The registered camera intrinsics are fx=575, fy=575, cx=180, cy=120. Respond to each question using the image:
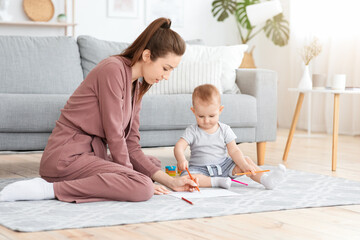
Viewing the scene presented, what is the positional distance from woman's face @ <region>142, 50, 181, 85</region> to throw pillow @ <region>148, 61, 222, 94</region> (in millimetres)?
1205

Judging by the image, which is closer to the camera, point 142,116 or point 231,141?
point 231,141

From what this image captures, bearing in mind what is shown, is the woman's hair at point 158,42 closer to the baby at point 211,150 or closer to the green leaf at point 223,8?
the baby at point 211,150

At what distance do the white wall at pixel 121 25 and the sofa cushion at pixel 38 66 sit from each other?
208 centimetres

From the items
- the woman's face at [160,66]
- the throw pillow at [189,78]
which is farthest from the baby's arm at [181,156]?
the throw pillow at [189,78]

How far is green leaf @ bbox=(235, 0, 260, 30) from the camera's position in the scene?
6.15 metres

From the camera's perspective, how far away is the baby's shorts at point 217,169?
2.70m

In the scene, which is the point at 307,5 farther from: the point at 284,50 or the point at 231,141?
the point at 231,141

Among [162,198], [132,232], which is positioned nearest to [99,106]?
[162,198]

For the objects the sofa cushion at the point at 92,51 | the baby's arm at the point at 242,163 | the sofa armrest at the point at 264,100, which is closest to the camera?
the baby's arm at the point at 242,163

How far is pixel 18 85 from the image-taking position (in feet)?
11.0

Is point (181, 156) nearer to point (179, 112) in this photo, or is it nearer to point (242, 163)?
point (242, 163)

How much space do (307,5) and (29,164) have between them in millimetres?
3467

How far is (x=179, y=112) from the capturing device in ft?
10.7

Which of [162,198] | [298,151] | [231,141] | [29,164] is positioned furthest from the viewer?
[298,151]
